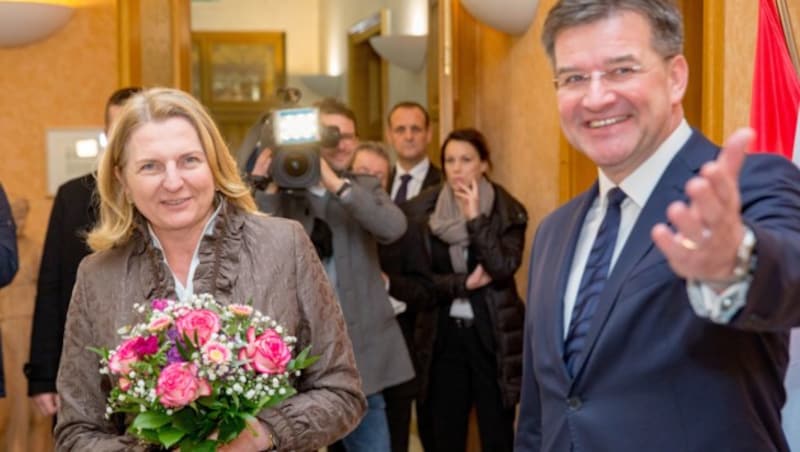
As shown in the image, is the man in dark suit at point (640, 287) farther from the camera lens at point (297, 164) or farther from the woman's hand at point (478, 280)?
the woman's hand at point (478, 280)

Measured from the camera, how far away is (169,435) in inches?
83.8

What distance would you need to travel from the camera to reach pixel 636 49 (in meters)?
Answer: 1.93

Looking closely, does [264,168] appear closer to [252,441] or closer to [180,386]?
[252,441]

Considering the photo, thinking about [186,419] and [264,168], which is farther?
[264,168]

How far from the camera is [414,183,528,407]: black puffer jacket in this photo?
15.5 feet

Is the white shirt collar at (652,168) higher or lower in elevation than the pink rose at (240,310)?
higher

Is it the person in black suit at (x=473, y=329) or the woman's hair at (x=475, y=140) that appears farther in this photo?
the woman's hair at (x=475, y=140)

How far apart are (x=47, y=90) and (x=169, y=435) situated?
404 cm

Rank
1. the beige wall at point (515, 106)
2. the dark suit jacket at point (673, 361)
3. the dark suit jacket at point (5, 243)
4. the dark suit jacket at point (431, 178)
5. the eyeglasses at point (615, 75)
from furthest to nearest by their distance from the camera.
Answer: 1. the dark suit jacket at point (431, 178)
2. the beige wall at point (515, 106)
3. the dark suit jacket at point (5, 243)
4. the eyeglasses at point (615, 75)
5. the dark suit jacket at point (673, 361)

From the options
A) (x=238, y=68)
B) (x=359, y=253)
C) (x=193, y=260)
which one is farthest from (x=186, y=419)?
(x=238, y=68)

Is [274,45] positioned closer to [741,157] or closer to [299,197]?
[299,197]

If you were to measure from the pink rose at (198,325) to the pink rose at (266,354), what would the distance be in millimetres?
64

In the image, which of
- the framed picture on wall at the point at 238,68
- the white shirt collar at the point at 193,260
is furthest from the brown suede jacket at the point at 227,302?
the framed picture on wall at the point at 238,68

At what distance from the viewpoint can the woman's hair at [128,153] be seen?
8.11ft
